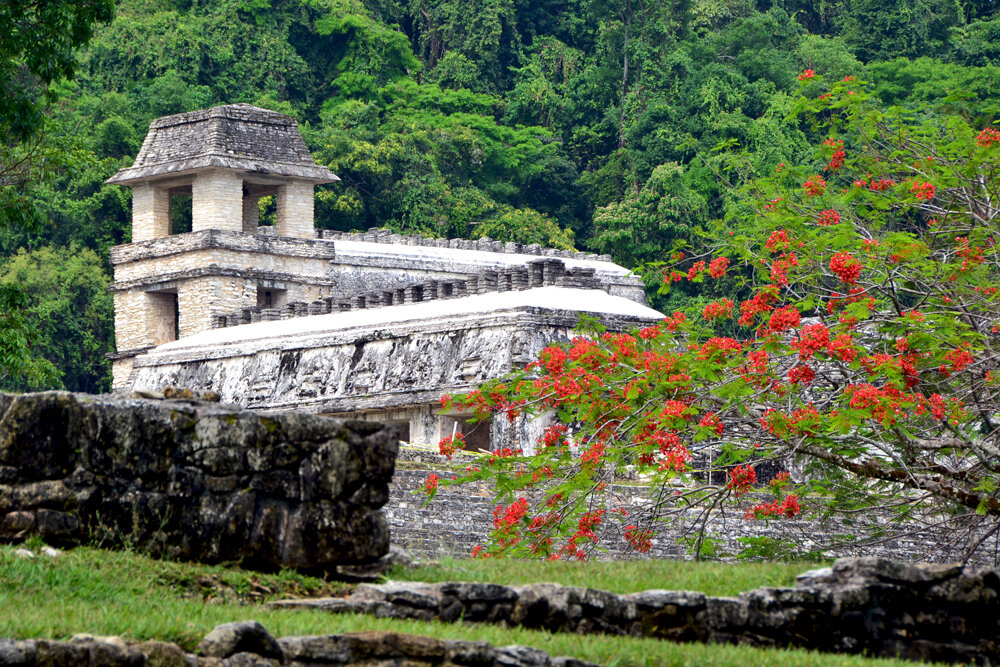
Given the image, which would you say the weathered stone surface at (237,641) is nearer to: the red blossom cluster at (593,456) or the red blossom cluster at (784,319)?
the red blossom cluster at (593,456)

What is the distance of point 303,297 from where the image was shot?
37.7 metres

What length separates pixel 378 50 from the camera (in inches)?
2279

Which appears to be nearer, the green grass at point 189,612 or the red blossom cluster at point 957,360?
the green grass at point 189,612

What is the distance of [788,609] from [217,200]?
27139mm

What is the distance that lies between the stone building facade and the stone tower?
35mm

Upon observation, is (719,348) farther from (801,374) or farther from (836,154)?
(836,154)

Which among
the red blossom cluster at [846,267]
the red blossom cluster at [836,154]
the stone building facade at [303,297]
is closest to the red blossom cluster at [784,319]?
the red blossom cluster at [846,267]

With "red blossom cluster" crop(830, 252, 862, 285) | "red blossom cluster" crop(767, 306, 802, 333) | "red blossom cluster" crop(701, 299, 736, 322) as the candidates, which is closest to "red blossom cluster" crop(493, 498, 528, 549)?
"red blossom cluster" crop(701, 299, 736, 322)

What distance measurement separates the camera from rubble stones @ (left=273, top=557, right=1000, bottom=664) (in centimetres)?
1058

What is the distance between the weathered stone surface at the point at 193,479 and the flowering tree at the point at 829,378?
13.0 ft

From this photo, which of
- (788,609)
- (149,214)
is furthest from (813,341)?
(149,214)

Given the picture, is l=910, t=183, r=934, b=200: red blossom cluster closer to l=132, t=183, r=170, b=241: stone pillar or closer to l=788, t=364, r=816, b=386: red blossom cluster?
l=788, t=364, r=816, b=386: red blossom cluster

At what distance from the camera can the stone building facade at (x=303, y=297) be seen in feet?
86.6

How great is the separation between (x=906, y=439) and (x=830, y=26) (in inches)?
2036
